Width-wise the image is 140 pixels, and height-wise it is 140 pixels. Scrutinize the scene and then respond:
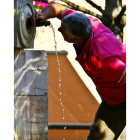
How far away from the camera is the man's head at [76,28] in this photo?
8.46 ft

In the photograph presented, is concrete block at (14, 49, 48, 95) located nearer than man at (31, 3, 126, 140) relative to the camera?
No

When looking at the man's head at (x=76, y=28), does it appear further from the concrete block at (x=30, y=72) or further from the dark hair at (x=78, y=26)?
the concrete block at (x=30, y=72)

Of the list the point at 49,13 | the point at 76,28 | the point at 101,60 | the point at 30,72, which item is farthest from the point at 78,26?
the point at 30,72

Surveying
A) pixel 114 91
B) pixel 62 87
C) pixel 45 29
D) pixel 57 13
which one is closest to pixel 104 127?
pixel 114 91

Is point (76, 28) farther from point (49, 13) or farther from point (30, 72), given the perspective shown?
point (30, 72)

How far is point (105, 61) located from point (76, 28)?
0.38 meters

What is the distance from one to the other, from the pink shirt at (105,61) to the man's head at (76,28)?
69 millimetres

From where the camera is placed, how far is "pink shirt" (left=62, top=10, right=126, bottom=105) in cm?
246

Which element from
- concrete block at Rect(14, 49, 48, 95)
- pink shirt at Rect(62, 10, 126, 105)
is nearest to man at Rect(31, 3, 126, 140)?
pink shirt at Rect(62, 10, 126, 105)

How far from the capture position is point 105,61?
247cm

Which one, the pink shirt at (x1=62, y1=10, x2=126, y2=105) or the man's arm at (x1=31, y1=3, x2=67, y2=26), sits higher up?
the man's arm at (x1=31, y1=3, x2=67, y2=26)

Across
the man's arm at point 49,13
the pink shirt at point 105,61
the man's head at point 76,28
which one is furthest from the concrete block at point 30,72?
the man's head at point 76,28

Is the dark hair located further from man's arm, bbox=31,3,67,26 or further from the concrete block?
the concrete block

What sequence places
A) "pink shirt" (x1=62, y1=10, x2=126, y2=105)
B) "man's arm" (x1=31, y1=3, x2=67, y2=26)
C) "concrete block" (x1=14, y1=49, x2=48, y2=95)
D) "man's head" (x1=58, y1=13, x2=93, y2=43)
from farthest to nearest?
"concrete block" (x1=14, y1=49, x2=48, y2=95)
"man's arm" (x1=31, y1=3, x2=67, y2=26)
"man's head" (x1=58, y1=13, x2=93, y2=43)
"pink shirt" (x1=62, y1=10, x2=126, y2=105)
